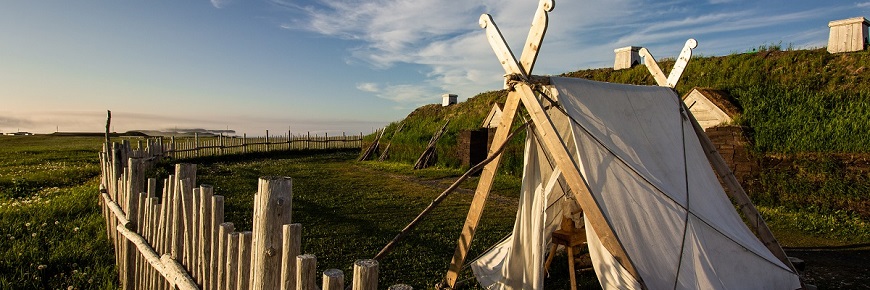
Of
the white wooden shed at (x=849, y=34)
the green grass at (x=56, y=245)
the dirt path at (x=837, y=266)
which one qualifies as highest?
the white wooden shed at (x=849, y=34)

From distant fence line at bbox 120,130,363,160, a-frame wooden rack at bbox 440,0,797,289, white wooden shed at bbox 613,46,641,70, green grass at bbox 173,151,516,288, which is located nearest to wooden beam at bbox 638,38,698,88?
a-frame wooden rack at bbox 440,0,797,289

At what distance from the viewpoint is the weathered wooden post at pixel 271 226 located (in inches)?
98.0

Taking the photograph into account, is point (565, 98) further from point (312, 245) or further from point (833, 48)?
point (833, 48)

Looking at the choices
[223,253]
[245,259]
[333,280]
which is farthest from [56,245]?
[333,280]

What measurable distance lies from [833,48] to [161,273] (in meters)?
14.5

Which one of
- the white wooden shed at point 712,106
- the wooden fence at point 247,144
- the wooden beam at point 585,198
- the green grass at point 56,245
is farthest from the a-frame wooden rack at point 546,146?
the wooden fence at point 247,144

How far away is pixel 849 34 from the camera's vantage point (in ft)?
37.4

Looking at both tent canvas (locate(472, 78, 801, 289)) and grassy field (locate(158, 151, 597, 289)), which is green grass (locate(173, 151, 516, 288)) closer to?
grassy field (locate(158, 151, 597, 289))

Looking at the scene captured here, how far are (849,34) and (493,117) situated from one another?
9.86 metres

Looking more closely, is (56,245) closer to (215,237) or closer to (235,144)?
(215,237)

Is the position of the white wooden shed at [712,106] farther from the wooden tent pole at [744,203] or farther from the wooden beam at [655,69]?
the wooden tent pole at [744,203]

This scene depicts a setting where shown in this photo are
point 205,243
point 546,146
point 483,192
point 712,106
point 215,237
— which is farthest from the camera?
point 712,106

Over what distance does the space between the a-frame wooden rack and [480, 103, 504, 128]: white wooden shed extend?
37.0ft

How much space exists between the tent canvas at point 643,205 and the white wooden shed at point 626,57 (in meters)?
11.5
